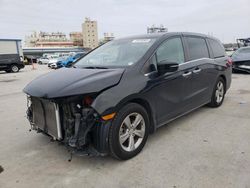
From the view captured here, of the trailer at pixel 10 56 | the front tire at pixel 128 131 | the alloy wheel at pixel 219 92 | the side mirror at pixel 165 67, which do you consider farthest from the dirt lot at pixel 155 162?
the trailer at pixel 10 56

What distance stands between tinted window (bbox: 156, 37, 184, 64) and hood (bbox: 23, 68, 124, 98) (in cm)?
80

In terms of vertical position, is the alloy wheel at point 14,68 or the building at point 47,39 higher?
the building at point 47,39

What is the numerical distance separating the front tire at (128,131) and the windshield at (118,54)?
0.71 metres

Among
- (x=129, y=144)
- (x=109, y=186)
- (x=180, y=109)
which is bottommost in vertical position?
(x=109, y=186)

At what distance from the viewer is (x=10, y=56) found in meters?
18.2

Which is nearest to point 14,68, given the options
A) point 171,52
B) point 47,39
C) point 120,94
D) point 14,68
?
point 14,68

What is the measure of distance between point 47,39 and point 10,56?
91178 millimetres

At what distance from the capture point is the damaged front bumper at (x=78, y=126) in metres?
2.56

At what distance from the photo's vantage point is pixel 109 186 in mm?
2383

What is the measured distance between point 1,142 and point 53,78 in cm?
162

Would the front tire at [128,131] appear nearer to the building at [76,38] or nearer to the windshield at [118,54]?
the windshield at [118,54]

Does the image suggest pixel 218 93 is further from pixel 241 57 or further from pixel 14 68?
pixel 14 68

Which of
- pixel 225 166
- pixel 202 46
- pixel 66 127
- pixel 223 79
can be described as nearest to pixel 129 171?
pixel 66 127

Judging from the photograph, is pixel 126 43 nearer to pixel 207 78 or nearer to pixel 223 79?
pixel 207 78
